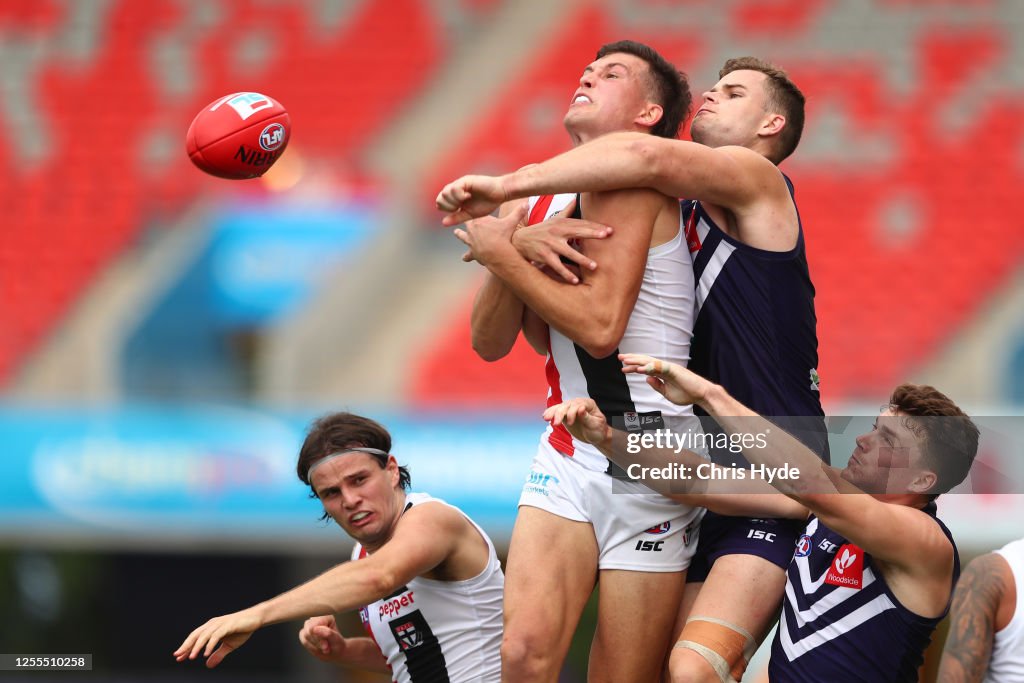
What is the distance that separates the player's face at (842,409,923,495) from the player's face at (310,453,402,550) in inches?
67.4

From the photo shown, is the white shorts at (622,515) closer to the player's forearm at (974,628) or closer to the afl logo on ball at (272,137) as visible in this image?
the player's forearm at (974,628)

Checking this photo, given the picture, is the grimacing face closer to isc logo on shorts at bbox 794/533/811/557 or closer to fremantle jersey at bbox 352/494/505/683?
isc logo on shorts at bbox 794/533/811/557

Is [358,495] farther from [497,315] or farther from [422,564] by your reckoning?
[497,315]

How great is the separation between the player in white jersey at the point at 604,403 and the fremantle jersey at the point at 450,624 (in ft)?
2.03

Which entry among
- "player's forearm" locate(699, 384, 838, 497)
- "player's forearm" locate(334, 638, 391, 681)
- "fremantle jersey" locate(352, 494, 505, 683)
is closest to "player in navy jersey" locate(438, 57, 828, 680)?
"player's forearm" locate(699, 384, 838, 497)

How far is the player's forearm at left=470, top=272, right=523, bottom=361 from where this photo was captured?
15.9ft

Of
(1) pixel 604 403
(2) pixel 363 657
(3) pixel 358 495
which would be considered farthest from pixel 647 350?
(2) pixel 363 657

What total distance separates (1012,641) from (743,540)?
3.00 feet

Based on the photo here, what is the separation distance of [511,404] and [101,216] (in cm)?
535

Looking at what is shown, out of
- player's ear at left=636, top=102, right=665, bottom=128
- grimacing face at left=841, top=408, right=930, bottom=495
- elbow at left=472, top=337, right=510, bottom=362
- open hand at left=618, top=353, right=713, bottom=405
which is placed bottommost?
grimacing face at left=841, top=408, right=930, bottom=495

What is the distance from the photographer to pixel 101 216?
13008 millimetres

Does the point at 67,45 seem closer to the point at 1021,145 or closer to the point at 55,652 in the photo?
the point at 55,652

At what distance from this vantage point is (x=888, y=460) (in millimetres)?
4523

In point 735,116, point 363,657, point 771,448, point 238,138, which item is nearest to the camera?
point 771,448
